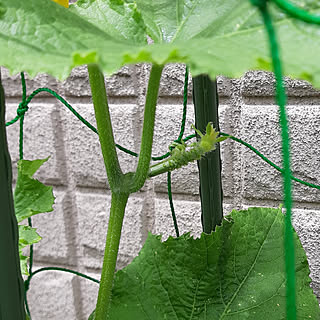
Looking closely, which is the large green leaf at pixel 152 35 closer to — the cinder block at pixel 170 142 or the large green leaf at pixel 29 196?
the large green leaf at pixel 29 196

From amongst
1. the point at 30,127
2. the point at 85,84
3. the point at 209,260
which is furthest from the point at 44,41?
the point at 30,127

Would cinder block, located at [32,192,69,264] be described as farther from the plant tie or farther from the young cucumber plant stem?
the young cucumber plant stem

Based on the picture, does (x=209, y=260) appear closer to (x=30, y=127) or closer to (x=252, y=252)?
(x=252, y=252)

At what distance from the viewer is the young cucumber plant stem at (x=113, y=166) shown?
0.31 m

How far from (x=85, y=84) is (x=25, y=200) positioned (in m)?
0.50

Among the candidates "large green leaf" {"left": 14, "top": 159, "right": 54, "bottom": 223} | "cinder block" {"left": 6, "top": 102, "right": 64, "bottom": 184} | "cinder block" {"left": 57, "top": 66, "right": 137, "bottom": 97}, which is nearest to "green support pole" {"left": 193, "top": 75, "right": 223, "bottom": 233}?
"large green leaf" {"left": 14, "top": 159, "right": 54, "bottom": 223}

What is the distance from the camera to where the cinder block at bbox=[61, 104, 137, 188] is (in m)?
0.92

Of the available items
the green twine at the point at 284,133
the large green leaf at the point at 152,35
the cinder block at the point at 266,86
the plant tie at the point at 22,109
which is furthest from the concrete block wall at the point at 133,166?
the green twine at the point at 284,133

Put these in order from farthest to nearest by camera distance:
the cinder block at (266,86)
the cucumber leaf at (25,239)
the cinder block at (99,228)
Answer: the cinder block at (99,228)
the cinder block at (266,86)
the cucumber leaf at (25,239)

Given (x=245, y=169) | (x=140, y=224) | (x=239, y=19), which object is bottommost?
(x=140, y=224)

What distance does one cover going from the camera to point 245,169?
32.8 inches

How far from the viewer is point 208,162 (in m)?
0.41

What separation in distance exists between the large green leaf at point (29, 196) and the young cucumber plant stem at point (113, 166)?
0.46 feet

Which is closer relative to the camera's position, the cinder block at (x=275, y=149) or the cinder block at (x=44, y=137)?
the cinder block at (x=275, y=149)
